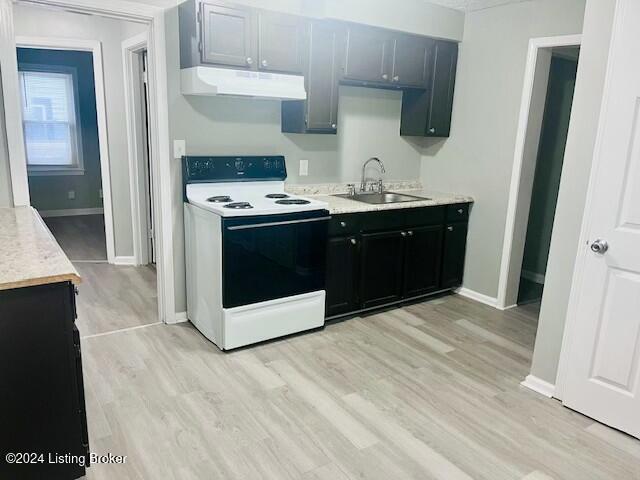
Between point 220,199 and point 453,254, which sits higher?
point 220,199

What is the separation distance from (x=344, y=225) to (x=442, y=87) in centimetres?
165

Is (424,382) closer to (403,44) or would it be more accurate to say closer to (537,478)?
(537,478)

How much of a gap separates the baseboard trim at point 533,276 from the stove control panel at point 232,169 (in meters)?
2.78

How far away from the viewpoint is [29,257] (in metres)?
1.81

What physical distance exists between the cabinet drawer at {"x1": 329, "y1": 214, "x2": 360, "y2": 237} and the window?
528cm

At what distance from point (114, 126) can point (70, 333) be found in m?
3.35

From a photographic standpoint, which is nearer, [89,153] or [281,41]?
[281,41]

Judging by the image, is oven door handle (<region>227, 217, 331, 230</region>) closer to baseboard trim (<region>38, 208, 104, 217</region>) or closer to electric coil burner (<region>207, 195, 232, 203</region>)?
electric coil burner (<region>207, 195, 232, 203</region>)

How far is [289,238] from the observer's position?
3.16 m

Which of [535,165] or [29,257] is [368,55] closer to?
[535,165]

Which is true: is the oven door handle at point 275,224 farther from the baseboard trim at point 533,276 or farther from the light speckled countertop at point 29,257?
the baseboard trim at point 533,276

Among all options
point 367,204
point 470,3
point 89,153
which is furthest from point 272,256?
point 89,153

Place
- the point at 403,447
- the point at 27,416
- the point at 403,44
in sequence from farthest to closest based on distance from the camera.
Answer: the point at 403,44
the point at 403,447
the point at 27,416

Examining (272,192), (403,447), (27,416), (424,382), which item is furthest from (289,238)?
(27,416)
